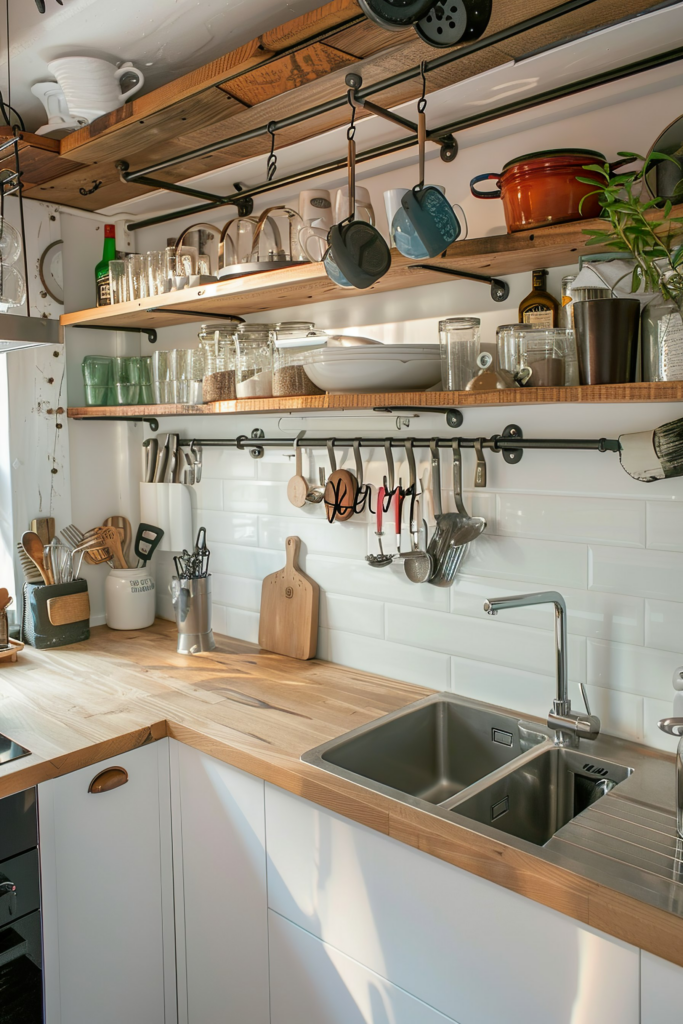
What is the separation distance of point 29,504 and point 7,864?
1.25 m

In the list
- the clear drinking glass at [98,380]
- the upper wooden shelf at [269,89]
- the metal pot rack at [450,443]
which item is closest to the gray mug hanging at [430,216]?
the upper wooden shelf at [269,89]

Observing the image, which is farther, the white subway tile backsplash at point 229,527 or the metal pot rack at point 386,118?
the white subway tile backsplash at point 229,527

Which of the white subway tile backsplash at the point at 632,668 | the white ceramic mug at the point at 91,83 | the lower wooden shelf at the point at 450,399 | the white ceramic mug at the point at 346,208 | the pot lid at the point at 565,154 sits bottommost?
the white subway tile backsplash at the point at 632,668

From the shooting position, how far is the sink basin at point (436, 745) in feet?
5.46

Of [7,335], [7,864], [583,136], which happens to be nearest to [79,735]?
[7,864]

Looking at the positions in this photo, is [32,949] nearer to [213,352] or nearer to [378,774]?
[378,774]

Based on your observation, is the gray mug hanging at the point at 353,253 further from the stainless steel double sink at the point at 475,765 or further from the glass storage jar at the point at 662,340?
the stainless steel double sink at the point at 475,765

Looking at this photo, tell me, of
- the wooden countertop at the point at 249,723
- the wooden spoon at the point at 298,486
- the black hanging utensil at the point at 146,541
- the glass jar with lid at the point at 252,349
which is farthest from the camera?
the black hanging utensil at the point at 146,541

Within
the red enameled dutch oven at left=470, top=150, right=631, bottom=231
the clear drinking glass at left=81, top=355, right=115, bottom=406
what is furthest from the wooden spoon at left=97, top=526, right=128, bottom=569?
the red enameled dutch oven at left=470, top=150, right=631, bottom=231

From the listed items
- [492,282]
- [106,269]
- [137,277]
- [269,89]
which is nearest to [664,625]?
[492,282]

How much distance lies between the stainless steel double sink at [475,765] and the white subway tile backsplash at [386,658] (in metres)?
0.08

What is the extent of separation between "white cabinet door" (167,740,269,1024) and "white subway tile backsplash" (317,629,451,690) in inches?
21.5

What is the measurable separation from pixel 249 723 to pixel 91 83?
159 cm

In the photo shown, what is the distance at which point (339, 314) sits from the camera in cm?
206
